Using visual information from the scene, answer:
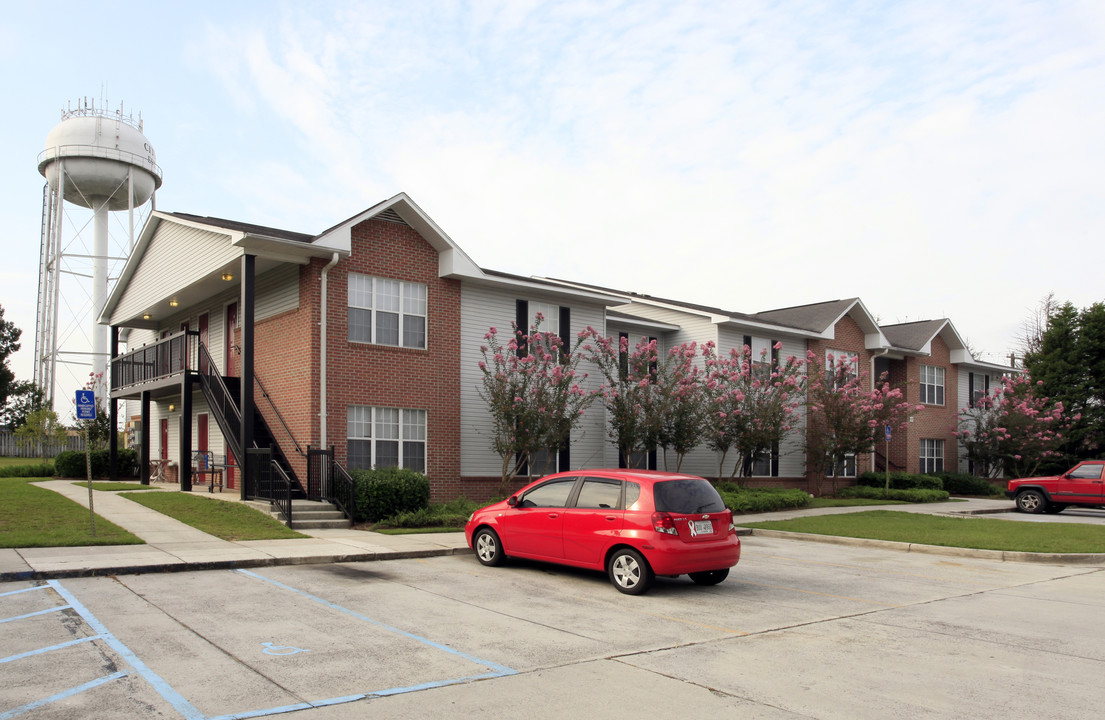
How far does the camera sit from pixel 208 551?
12391mm

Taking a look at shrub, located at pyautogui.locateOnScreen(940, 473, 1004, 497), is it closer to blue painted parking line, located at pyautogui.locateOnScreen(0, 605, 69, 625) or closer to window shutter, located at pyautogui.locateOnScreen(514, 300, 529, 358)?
window shutter, located at pyautogui.locateOnScreen(514, 300, 529, 358)

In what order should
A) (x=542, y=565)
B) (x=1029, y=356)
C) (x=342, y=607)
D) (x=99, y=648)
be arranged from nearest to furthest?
(x=99, y=648)
(x=342, y=607)
(x=542, y=565)
(x=1029, y=356)

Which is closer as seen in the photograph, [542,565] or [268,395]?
[542,565]

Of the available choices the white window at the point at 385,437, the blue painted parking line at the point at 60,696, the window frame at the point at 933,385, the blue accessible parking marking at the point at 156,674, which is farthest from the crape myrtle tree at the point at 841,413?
the blue painted parking line at the point at 60,696

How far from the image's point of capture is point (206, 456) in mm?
23828

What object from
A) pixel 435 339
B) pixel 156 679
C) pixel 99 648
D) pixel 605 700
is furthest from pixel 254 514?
pixel 605 700

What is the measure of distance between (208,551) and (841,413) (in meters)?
21.5

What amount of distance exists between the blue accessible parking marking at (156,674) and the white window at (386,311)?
10.5 meters

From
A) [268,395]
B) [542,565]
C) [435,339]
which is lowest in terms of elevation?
[542,565]

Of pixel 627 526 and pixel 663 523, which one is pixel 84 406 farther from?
pixel 663 523

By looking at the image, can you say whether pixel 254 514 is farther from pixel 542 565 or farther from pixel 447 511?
pixel 542 565

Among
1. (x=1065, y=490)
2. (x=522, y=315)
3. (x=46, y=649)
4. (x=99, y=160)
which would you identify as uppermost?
(x=99, y=160)

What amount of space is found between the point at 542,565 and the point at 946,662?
20.6ft

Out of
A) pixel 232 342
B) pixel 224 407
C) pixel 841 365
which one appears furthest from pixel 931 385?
pixel 224 407
